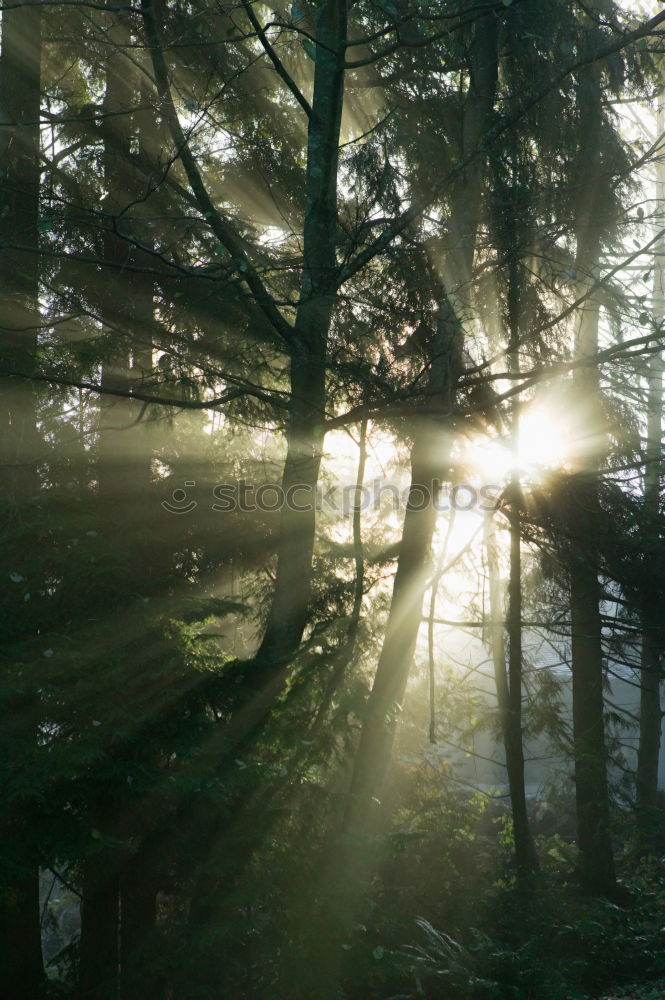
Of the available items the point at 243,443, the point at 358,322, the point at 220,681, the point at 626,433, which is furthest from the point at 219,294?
the point at 626,433

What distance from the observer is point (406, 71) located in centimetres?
754

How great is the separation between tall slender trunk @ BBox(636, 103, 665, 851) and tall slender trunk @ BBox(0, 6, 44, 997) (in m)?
5.58

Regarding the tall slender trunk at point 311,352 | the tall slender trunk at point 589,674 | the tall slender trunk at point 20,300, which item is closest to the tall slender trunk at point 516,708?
the tall slender trunk at point 589,674

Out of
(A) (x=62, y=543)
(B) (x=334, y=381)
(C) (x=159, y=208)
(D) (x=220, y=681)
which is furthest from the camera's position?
(C) (x=159, y=208)

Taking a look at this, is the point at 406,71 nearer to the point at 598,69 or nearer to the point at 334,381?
the point at 598,69

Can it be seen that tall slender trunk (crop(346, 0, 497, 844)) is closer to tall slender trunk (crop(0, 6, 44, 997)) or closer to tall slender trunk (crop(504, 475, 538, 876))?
tall slender trunk (crop(504, 475, 538, 876))

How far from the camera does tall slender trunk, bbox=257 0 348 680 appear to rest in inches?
255

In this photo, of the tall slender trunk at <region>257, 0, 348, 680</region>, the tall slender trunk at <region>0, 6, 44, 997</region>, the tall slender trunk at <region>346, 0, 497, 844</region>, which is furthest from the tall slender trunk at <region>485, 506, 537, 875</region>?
the tall slender trunk at <region>0, 6, 44, 997</region>

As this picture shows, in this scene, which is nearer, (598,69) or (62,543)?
(62,543)

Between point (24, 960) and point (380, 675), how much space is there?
13.0 ft

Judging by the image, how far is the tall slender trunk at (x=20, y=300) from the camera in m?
6.03

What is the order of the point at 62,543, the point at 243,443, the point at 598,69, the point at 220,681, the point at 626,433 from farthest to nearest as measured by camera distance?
the point at 626,433, the point at 243,443, the point at 598,69, the point at 62,543, the point at 220,681

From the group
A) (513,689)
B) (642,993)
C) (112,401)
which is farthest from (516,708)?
(112,401)

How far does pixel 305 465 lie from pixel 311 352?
1.02m
